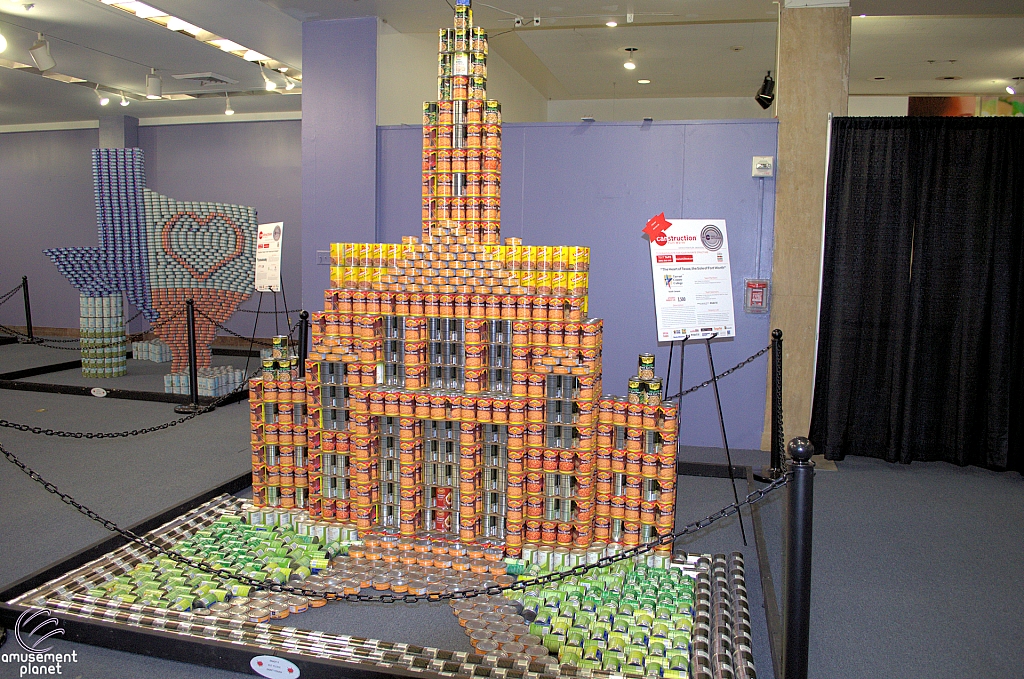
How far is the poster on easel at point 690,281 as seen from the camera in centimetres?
437

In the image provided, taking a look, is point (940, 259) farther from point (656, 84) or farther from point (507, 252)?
point (656, 84)

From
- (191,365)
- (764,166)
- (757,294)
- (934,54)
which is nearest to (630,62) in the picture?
(934,54)

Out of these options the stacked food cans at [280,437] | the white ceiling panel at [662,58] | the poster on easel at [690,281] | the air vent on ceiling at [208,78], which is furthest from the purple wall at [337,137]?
the poster on easel at [690,281]

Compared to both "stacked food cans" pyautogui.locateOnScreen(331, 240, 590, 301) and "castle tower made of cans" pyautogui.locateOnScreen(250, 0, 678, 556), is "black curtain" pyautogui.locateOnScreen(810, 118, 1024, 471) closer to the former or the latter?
"castle tower made of cans" pyautogui.locateOnScreen(250, 0, 678, 556)

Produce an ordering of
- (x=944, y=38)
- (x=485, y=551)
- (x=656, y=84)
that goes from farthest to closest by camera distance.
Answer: (x=656, y=84) → (x=944, y=38) → (x=485, y=551)

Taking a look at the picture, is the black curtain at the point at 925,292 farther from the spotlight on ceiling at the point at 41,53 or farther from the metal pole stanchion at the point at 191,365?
the spotlight on ceiling at the point at 41,53

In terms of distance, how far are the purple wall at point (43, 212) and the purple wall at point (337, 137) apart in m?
7.18

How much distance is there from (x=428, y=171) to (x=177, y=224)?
4612 millimetres

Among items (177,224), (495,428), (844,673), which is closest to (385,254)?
(495,428)

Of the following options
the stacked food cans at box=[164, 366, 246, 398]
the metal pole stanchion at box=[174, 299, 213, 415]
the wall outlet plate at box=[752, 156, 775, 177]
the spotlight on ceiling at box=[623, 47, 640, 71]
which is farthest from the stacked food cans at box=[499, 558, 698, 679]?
the spotlight on ceiling at box=[623, 47, 640, 71]

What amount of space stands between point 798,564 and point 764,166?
13.9 feet

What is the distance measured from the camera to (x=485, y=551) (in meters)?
3.74

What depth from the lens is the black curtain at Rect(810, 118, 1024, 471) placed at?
5352 mm

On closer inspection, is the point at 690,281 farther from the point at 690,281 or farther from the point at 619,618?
the point at 619,618
